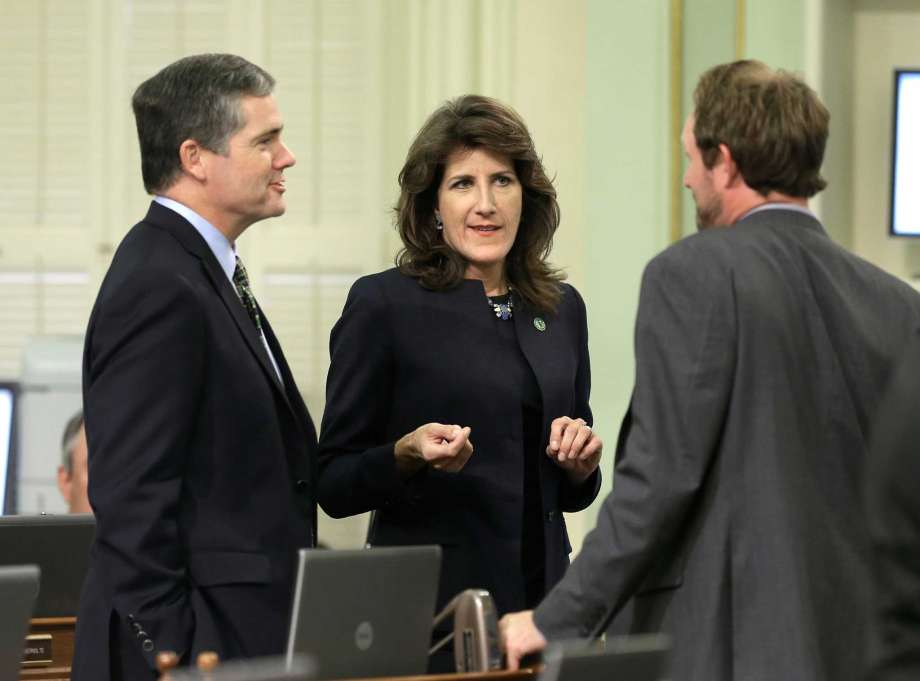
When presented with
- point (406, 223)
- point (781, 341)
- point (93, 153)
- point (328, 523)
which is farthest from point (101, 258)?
Result: point (781, 341)

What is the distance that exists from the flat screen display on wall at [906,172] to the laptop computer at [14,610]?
166 inches

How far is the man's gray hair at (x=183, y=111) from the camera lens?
2.75 m

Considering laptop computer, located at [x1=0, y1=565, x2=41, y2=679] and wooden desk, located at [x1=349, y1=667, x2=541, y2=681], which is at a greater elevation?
laptop computer, located at [x1=0, y1=565, x2=41, y2=679]

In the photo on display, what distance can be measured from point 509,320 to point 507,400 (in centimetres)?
19

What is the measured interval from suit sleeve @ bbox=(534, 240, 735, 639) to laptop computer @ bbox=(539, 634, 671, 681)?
21 centimetres

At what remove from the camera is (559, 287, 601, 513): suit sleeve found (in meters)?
3.16

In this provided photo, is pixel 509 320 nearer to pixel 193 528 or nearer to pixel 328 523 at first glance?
pixel 193 528

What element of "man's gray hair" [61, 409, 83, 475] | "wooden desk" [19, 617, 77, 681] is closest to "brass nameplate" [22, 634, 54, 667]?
"wooden desk" [19, 617, 77, 681]

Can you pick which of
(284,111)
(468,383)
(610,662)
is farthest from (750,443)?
(284,111)

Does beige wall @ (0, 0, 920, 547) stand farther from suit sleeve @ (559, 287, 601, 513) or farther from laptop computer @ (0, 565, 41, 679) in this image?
laptop computer @ (0, 565, 41, 679)

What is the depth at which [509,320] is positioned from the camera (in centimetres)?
322

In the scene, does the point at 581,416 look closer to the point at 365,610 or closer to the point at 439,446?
the point at 439,446

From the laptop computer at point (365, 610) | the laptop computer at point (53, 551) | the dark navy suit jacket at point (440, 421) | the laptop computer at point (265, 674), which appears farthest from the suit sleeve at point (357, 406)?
the laptop computer at point (265, 674)

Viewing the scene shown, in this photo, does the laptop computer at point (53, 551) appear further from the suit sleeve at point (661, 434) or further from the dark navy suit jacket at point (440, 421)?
the suit sleeve at point (661, 434)
